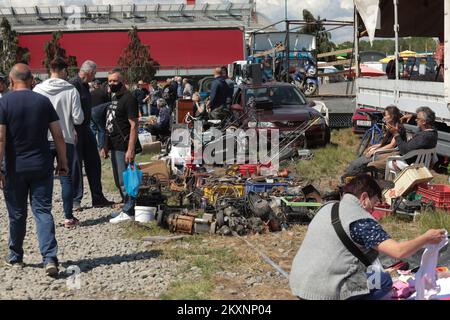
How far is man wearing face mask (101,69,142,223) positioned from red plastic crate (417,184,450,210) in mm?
3591

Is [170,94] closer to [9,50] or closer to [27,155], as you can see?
[27,155]

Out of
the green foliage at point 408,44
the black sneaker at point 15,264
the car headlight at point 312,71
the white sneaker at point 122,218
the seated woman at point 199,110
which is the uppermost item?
the green foliage at point 408,44

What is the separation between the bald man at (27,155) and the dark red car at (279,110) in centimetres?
705

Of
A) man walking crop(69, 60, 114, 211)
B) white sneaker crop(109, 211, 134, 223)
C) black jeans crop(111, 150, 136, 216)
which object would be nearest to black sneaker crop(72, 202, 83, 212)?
man walking crop(69, 60, 114, 211)

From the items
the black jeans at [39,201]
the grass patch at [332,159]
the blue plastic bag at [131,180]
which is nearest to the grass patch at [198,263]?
the blue plastic bag at [131,180]

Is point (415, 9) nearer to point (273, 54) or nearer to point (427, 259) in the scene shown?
point (273, 54)

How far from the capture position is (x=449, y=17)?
9.59 meters

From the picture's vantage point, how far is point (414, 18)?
16219 mm

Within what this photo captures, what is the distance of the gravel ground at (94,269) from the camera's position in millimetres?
5676

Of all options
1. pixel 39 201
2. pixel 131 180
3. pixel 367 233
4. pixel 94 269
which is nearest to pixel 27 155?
pixel 39 201

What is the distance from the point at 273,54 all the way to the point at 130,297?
17939mm

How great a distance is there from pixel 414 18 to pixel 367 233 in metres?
13.3

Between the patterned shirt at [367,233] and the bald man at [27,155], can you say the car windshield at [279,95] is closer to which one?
the bald man at [27,155]

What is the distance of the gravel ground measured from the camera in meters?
5.68
